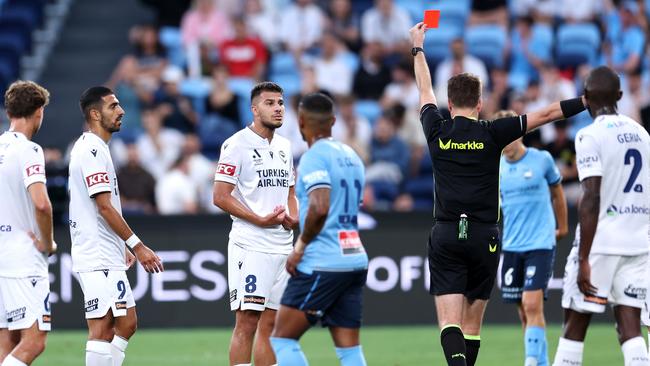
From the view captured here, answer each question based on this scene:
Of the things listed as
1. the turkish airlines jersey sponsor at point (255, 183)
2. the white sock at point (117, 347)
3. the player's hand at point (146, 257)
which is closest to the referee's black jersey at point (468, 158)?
the turkish airlines jersey sponsor at point (255, 183)

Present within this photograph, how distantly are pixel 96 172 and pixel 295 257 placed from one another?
2099 millimetres

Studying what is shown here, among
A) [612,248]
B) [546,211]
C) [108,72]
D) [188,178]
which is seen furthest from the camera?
[108,72]

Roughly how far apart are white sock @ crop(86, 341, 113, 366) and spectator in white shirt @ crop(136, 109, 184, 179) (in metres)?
9.72

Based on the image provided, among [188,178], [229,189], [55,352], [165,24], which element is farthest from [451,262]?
[165,24]

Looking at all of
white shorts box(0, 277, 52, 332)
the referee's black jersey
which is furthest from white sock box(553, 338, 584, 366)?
white shorts box(0, 277, 52, 332)

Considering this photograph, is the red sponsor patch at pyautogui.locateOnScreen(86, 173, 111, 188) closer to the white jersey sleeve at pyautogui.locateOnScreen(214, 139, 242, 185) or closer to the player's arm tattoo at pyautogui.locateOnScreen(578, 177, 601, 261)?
the white jersey sleeve at pyautogui.locateOnScreen(214, 139, 242, 185)

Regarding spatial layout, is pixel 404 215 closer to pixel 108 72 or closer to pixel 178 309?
pixel 178 309

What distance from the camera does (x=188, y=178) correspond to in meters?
18.7

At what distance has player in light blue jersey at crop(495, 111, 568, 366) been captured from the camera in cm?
1218

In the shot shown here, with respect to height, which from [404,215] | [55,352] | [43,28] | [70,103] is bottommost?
A: [55,352]

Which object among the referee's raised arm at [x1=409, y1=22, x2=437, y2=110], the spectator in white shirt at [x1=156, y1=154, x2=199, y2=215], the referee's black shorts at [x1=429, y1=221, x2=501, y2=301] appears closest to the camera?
the referee's black shorts at [x1=429, y1=221, x2=501, y2=301]

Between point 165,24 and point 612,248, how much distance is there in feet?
47.7

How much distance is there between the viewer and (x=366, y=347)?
561 inches

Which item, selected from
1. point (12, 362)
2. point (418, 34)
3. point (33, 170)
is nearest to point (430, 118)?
point (418, 34)
